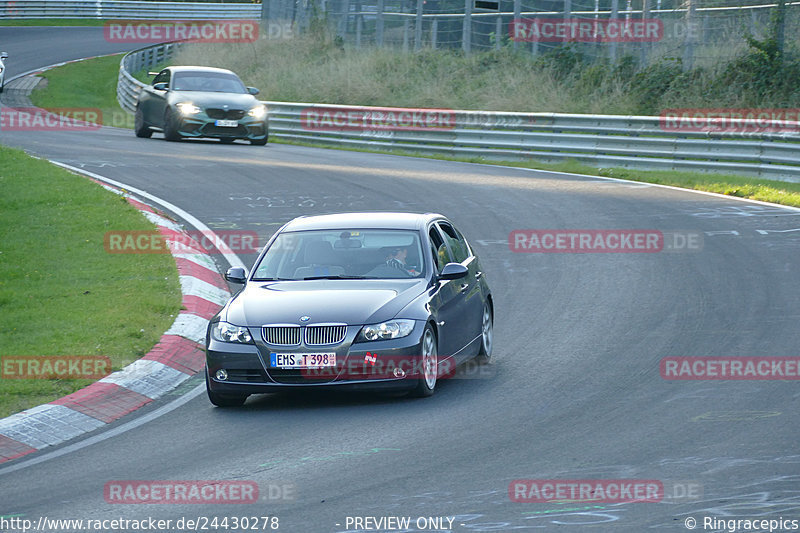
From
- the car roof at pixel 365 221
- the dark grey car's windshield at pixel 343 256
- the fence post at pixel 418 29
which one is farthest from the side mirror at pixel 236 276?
the fence post at pixel 418 29

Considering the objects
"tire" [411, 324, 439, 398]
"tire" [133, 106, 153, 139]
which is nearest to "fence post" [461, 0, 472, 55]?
"tire" [133, 106, 153, 139]

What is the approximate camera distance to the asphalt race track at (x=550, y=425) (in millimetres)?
6640

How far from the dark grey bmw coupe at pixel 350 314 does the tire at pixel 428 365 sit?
1 centimetres

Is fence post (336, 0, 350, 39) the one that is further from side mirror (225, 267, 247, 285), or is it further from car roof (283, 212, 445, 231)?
side mirror (225, 267, 247, 285)

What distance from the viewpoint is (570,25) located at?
34969 millimetres

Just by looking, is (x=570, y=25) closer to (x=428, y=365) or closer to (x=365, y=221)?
(x=365, y=221)

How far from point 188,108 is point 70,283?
14909 mm

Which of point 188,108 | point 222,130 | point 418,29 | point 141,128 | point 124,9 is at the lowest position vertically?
point 141,128

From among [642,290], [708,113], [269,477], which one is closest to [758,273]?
[642,290]

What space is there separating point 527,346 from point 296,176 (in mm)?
11969

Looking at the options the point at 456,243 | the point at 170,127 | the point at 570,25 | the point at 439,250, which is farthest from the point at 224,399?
the point at 570,25

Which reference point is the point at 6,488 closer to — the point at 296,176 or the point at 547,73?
the point at 296,176

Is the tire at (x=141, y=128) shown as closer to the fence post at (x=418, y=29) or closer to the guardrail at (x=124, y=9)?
the fence post at (x=418, y=29)

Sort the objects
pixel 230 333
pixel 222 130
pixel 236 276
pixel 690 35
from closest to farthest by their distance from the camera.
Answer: pixel 230 333 < pixel 236 276 < pixel 222 130 < pixel 690 35
